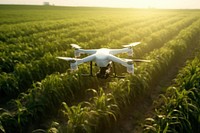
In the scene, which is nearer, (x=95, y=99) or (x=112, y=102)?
(x=112, y=102)

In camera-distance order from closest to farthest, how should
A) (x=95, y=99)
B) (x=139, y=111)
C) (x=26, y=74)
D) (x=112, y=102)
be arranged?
(x=112, y=102) → (x=139, y=111) → (x=95, y=99) → (x=26, y=74)

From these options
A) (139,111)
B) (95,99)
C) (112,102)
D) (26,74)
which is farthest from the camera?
(26,74)

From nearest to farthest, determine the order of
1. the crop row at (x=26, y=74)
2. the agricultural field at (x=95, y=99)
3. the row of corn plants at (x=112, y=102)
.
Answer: the row of corn plants at (x=112, y=102), the agricultural field at (x=95, y=99), the crop row at (x=26, y=74)

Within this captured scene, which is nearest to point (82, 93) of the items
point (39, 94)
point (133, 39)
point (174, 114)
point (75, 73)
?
point (75, 73)

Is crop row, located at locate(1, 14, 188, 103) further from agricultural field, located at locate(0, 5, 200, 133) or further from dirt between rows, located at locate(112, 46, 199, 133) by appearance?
dirt between rows, located at locate(112, 46, 199, 133)

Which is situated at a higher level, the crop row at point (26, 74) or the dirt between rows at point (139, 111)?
the crop row at point (26, 74)

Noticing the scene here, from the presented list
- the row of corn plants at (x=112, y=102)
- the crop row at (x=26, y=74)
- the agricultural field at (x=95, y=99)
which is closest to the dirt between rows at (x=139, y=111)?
the agricultural field at (x=95, y=99)

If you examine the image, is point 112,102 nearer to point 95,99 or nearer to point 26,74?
point 95,99

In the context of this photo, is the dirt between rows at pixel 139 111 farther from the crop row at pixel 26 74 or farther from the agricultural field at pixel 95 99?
the crop row at pixel 26 74

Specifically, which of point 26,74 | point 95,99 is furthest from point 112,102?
point 26,74

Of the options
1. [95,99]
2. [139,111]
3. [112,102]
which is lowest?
[139,111]

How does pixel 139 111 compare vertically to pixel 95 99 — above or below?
below

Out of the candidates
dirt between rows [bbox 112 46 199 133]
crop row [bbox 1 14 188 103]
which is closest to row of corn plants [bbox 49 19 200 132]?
dirt between rows [bbox 112 46 199 133]
